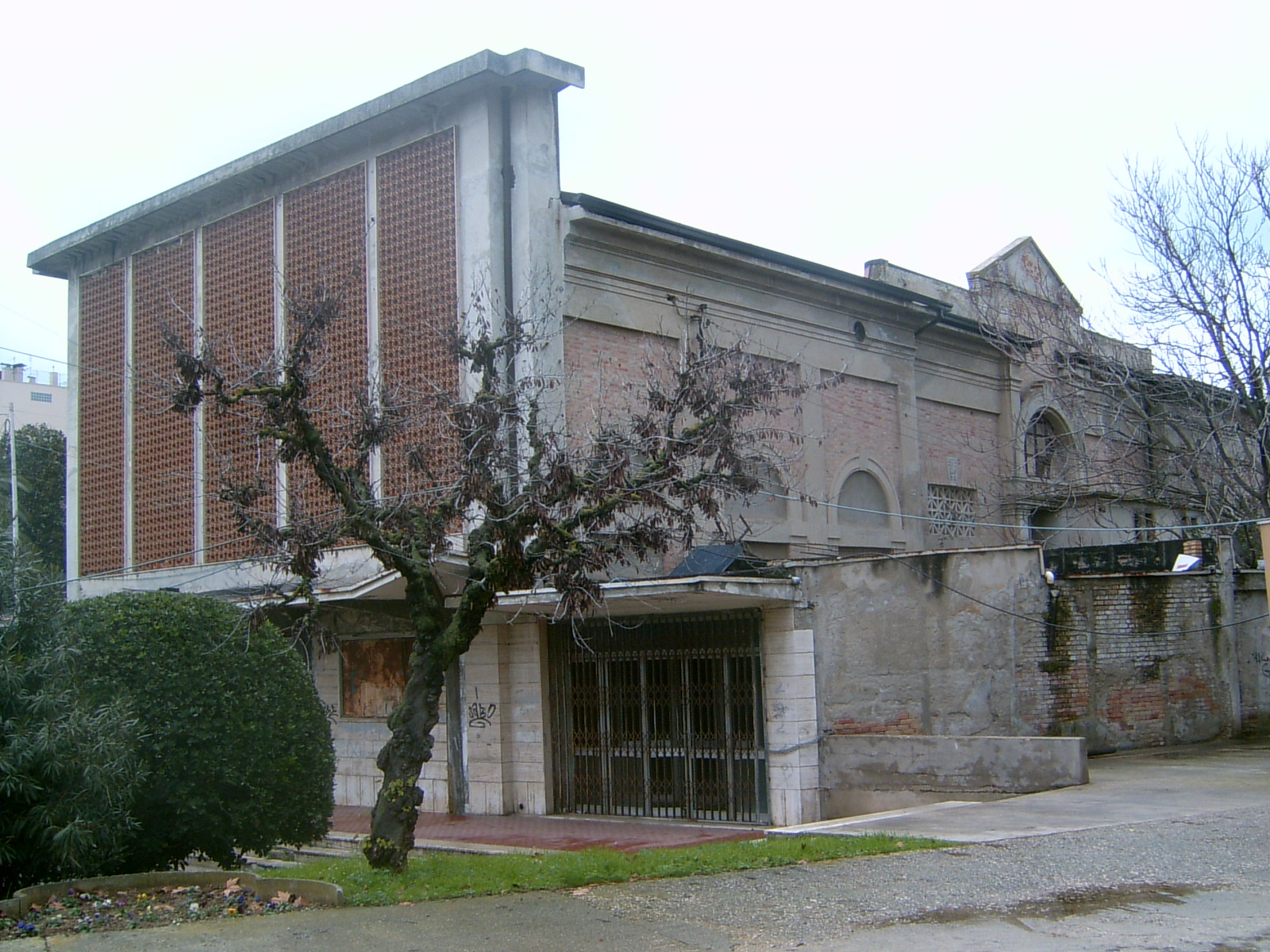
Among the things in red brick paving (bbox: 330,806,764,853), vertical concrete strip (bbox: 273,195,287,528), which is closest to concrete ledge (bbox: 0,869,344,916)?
red brick paving (bbox: 330,806,764,853)

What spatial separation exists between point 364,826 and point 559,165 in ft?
31.6

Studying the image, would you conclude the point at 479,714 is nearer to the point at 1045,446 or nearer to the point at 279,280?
the point at 279,280

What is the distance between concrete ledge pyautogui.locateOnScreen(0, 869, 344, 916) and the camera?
8875 mm

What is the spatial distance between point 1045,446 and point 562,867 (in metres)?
19.8

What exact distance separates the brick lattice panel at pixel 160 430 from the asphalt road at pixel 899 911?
13994mm

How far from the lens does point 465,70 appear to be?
17.7 meters

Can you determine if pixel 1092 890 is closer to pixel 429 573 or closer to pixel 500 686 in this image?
pixel 429 573

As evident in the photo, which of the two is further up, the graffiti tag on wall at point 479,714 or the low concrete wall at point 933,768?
the graffiti tag on wall at point 479,714

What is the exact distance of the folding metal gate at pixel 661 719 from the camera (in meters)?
16.0

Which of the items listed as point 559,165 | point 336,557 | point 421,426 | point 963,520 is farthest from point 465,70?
point 963,520

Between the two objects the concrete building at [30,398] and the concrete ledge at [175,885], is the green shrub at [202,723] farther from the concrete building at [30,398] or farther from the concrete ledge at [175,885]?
the concrete building at [30,398]

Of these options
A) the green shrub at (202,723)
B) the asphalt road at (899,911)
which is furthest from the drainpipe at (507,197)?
the asphalt road at (899,911)

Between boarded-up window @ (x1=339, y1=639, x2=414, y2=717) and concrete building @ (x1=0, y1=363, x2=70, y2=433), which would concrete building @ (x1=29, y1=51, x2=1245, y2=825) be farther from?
concrete building @ (x1=0, y1=363, x2=70, y2=433)

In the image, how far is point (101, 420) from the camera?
23.2 m
